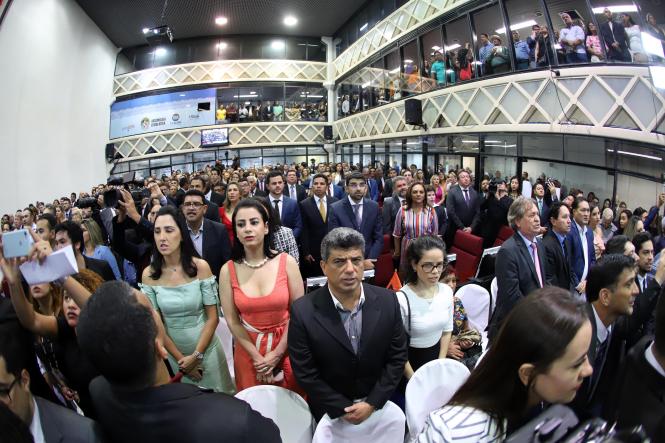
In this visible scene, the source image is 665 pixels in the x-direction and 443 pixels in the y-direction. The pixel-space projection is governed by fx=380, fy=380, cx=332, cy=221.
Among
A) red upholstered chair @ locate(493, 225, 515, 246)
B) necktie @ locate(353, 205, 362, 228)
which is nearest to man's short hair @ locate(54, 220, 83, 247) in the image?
necktie @ locate(353, 205, 362, 228)

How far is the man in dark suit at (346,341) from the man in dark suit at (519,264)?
1058 millimetres

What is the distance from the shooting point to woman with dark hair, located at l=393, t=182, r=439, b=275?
3.99m

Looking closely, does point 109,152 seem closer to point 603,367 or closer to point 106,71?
point 106,71

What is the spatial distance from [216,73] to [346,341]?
15.7 meters

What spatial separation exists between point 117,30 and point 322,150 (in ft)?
29.4

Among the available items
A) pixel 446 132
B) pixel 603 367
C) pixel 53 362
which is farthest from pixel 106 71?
pixel 603 367

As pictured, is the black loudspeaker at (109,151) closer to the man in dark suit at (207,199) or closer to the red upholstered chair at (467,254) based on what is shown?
the man in dark suit at (207,199)

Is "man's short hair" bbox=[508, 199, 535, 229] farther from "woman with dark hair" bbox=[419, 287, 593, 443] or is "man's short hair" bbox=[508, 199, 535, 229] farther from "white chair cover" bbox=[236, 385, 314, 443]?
"white chair cover" bbox=[236, 385, 314, 443]

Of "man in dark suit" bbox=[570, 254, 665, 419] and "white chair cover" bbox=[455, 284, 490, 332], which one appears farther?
"white chair cover" bbox=[455, 284, 490, 332]

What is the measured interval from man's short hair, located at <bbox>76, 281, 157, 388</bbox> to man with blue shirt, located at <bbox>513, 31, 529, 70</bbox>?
732 cm

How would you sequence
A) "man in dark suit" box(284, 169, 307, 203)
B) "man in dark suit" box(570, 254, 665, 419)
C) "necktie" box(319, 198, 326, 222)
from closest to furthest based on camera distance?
1. "man in dark suit" box(570, 254, 665, 419)
2. "necktie" box(319, 198, 326, 222)
3. "man in dark suit" box(284, 169, 307, 203)

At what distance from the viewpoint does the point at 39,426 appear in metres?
0.96

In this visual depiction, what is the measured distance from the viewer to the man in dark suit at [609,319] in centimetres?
181

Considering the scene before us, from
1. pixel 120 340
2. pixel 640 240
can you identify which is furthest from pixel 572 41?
pixel 120 340
